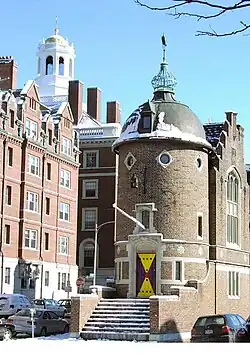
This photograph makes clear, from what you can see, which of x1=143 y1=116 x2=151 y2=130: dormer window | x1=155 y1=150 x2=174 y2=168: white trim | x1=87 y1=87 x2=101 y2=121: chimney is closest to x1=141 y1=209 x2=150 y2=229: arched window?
x1=155 y1=150 x2=174 y2=168: white trim

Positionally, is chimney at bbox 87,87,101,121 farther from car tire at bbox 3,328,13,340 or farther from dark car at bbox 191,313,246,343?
dark car at bbox 191,313,246,343

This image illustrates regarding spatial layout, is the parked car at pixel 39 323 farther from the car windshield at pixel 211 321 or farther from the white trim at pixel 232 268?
the car windshield at pixel 211 321

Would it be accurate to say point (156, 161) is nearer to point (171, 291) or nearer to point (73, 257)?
point (171, 291)

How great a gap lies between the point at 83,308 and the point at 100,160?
4518cm

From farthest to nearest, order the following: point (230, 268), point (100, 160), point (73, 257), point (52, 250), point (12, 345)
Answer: point (100, 160), point (73, 257), point (52, 250), point (230, 268), point (12, 345)

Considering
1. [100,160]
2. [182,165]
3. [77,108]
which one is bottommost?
[182,165]

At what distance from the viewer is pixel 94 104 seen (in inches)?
3260

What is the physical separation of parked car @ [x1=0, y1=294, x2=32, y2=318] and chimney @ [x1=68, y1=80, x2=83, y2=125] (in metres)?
40.5

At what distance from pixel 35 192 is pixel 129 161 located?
24.6 meters

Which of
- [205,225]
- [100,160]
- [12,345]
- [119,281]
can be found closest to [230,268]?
[205,225]

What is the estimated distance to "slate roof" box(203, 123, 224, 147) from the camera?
137ft

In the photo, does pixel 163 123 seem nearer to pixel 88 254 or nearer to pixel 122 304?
pixel 122 304

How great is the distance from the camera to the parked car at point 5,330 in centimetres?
3115

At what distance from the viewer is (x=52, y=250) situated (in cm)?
6206
